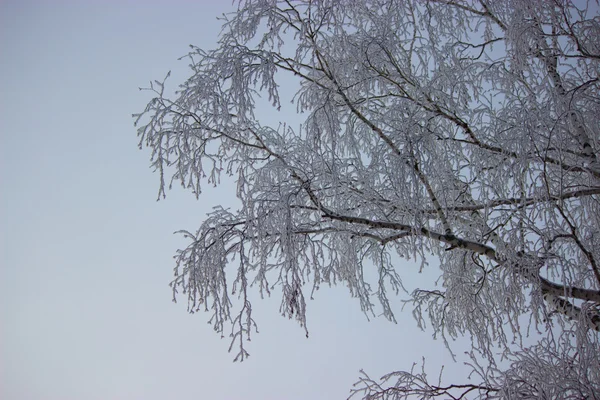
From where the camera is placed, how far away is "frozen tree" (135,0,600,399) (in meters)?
2.56

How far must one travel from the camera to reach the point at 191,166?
8.95 ft

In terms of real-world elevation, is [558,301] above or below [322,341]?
below

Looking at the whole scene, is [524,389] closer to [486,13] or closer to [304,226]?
[304,226]

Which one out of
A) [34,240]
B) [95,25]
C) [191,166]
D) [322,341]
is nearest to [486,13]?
[191,166]

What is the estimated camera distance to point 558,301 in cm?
299

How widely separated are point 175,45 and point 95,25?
2396 millimetres

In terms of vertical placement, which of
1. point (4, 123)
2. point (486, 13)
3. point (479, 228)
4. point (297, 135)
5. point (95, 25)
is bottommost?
point (479, 228)

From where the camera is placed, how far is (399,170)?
8.09 feet

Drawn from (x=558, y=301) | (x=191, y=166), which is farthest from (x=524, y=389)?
(x=191, y=166)

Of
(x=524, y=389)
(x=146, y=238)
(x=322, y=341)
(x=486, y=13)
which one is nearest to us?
(x=524, y=389)

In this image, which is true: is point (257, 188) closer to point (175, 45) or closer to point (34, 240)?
point (175, 45)

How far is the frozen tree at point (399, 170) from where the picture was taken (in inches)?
101

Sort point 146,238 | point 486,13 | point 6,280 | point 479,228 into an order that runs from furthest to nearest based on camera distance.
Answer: point 6,280 → point 146,238 → point 486,13 → point 479,228

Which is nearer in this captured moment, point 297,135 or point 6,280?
point 297,135
